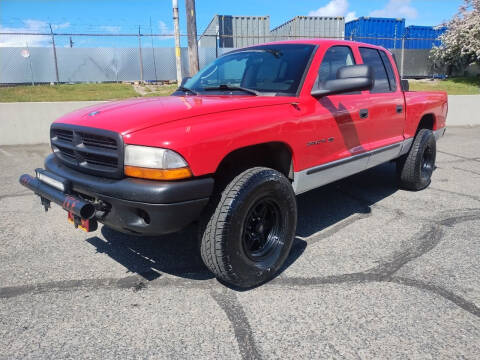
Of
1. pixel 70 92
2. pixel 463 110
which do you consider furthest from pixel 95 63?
pixel 463 110

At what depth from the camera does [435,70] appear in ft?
65.7

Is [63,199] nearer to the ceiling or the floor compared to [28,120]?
nearer to the floor

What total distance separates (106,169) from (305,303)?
5.06 ft

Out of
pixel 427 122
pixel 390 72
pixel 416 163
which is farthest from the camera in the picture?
pixel 427 122

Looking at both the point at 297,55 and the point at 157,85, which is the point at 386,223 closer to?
the point at 297,55

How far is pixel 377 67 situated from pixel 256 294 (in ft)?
9.57

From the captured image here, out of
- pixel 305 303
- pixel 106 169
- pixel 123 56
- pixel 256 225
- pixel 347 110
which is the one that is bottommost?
pixel 305 303

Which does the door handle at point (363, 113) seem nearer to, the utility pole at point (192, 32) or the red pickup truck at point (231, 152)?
the red pickup truck at point (231, 152)

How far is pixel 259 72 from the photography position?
11.3 ft

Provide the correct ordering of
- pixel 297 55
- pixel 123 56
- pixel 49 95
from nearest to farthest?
pixel 297 55, pixel 49 95, pixel 123 56

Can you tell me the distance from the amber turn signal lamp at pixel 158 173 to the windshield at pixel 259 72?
1.19 metres

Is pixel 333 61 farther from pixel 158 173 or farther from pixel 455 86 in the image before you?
pixel 455 86

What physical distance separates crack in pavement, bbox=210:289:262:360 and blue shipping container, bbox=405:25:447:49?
2202cm

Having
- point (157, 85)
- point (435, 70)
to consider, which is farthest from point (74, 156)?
point (435, 70)
